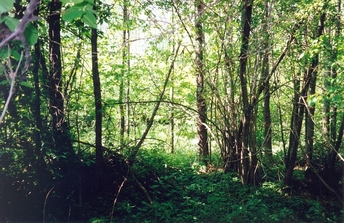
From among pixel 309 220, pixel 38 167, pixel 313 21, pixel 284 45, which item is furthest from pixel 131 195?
pixel 313 21

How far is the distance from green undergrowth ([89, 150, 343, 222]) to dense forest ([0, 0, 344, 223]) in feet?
0.08

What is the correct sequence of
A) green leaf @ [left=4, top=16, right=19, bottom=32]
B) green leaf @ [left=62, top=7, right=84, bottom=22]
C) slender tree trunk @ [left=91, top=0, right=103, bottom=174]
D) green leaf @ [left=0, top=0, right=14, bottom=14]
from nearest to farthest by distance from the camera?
1. green leaf @ [left=0, top=0, right=14, bottom=14]
2. green leaf @ [left=4, top=16, right=19, bottom=32]
3. green leaf @ [left=62, top=7, right=84, bottom=22]
4. slender tree trunk @ [left=91, top=0, right=103, bottom=174]

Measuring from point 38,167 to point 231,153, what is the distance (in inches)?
153

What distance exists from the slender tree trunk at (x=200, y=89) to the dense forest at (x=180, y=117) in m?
0.05

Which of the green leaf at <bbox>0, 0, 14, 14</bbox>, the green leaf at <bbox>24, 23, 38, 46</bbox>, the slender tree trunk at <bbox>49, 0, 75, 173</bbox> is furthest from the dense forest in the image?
the green leaf at <bbox>0, 0, 14, 14</bbox>

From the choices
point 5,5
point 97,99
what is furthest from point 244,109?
point 5,5

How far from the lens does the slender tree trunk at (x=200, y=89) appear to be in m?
5.91

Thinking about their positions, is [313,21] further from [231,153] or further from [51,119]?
[51,119]

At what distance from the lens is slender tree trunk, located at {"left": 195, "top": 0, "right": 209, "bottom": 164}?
19.4 feet

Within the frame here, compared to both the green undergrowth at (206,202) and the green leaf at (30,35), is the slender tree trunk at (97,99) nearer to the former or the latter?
the green undergrowth at (206,202)

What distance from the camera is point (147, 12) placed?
5543 millimetres

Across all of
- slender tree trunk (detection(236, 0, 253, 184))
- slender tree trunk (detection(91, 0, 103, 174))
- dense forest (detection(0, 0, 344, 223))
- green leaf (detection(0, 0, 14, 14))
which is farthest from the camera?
slender tree trunk (detection(236, 0, 253, 184))

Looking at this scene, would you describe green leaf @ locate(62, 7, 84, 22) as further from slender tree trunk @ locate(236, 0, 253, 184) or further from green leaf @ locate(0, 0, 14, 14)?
slender tree trunk @ locate(236, 0, 253, 184)

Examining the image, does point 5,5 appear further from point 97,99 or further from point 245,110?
point 245,110
